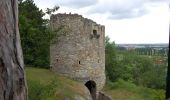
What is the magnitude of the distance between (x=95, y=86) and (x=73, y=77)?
2.90m

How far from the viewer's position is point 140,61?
5606 centimetres

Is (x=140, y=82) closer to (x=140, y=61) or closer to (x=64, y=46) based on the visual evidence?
(x=140, y=61)

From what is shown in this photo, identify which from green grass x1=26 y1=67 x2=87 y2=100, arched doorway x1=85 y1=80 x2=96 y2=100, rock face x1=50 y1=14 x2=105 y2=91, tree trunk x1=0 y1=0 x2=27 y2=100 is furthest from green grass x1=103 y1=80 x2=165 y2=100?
tree trunk x1=0 y1=0 x2=27 y2=100

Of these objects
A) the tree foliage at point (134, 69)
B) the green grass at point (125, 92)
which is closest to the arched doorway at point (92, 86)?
the green grass at point (125, 92)

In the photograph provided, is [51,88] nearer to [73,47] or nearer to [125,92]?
[73,47]

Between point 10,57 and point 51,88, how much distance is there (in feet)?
40.6

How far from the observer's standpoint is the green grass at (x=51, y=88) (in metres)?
14.8

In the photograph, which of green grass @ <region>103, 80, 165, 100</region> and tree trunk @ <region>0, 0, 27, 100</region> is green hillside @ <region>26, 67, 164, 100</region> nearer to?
green grass @ <region>103, 80, 165, 100</region>

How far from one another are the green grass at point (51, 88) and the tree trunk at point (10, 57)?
10976mm

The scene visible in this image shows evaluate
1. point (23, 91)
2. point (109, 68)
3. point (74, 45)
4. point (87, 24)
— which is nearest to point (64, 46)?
point (74, 45)

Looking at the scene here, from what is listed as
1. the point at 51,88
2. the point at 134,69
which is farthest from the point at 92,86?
the point at 134,69

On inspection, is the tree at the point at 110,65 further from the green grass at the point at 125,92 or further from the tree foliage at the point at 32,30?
the tree foliage at the point at 32,30

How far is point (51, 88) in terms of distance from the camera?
50.4ft

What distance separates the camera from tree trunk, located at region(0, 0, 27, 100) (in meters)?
2.97
